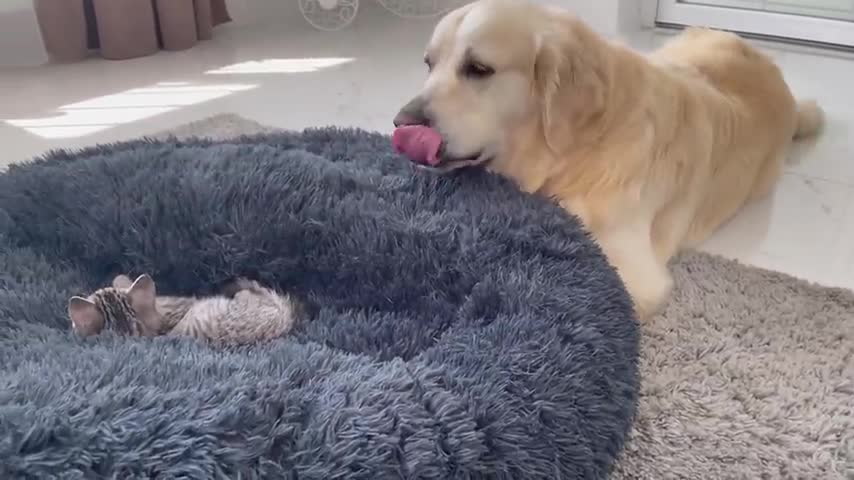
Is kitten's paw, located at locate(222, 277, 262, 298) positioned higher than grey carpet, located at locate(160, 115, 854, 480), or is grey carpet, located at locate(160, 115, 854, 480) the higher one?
kitten's paw, located at locate(222, 277, 262, 298)

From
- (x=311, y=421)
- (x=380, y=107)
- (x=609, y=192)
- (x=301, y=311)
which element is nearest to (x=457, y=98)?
(x=609, y=192)

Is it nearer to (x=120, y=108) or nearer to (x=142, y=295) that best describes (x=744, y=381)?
(x=142, y=295)

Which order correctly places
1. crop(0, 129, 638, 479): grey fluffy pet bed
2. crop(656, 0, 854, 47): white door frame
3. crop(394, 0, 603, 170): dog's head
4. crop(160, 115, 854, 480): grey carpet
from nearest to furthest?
crop(0, 129, 638, 479): grey fluffy pet bed < crop(160, 115, 854, 480): grey carpet < crop(394, 0, 603, 170): dog's head < crop(656, 0, 854, 47): white door frame

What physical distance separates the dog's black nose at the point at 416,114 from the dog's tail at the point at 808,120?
3.79 feet

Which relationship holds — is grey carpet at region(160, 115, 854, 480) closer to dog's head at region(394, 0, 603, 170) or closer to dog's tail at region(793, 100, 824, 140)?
dog's head at region(394, 0, 603, 170)

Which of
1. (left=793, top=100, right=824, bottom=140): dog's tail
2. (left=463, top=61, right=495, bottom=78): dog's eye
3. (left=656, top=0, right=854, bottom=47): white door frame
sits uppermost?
(left=463, top=61, right=495, bottom=78): dog's eye

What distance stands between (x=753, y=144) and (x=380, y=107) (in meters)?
1.04

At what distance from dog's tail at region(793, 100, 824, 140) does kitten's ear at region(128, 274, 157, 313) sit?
163 cm

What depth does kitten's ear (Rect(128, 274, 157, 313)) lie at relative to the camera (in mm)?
1254

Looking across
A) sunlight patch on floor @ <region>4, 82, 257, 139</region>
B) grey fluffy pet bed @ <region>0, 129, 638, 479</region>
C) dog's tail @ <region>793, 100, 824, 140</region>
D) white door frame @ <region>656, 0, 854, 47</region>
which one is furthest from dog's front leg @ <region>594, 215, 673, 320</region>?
white door frame @ <region>656, 0, 854, 47</region>

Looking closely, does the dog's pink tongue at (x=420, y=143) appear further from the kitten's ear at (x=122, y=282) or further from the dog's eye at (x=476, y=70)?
the kitten's ear at (x=122, y=282)

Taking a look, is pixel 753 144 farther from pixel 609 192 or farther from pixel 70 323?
pixel 70 323

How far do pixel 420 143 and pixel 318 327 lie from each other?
1.20ft

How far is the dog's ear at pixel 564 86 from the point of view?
1.46m
